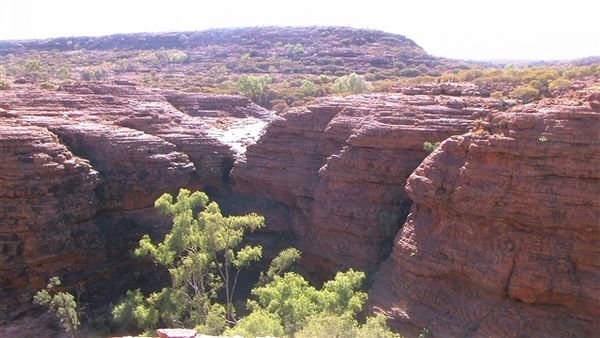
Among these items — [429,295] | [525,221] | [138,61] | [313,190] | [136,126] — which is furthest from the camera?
[138,61]

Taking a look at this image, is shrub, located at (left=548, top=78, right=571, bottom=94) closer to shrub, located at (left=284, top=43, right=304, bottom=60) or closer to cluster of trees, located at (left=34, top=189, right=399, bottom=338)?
cluster of trees, located at (left=34, top=189, right=399, bottom=338)

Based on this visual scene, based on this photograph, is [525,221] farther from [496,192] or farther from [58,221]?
[58,221]

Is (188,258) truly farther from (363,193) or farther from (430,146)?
(430,146)

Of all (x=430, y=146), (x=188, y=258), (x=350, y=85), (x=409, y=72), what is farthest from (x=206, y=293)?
(x=409, y=72)

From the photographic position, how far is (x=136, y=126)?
35.8 m

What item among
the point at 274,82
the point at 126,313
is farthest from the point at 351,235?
the point at 274,82

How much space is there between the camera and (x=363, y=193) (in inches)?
1127

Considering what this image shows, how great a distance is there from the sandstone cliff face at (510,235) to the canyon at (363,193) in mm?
50

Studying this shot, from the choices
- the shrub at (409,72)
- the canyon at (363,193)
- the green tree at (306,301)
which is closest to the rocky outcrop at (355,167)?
the canyon at (363,193)

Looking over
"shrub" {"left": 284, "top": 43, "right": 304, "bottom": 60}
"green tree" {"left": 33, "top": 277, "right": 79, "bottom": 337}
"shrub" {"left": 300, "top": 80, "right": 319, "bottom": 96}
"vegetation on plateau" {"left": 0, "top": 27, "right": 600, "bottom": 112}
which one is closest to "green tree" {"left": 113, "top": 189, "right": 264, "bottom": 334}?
"green tree" {"left": 33, "top": 277, "right": 79, "bottom": 337}

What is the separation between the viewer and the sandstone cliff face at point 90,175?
27609 mm

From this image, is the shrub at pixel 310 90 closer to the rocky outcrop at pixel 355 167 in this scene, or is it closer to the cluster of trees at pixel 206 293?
the rocky outcrop at pixel 355 167

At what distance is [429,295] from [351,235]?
6477 millimetres

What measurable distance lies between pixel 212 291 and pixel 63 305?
641cm
